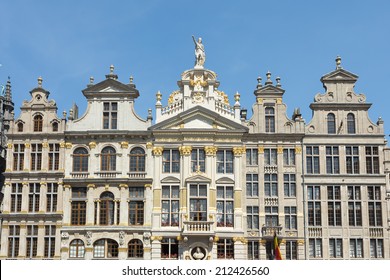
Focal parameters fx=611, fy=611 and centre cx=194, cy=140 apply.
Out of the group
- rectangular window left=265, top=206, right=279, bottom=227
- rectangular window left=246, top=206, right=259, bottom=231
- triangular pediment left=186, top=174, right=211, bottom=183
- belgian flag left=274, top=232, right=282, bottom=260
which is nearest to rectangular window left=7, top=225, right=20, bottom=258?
triangular pediment left=186, top=174, right=211, bottom=183

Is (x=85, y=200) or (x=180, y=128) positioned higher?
(x=180, y=128)

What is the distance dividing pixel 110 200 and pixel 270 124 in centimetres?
1279

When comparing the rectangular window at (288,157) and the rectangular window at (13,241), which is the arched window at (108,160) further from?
the rectangular window at (288,157)

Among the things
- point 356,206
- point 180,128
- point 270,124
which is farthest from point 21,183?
point 356,206

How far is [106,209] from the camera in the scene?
4325cm

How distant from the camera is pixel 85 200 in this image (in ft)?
142

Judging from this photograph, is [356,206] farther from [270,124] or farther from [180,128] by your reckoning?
[180,128]

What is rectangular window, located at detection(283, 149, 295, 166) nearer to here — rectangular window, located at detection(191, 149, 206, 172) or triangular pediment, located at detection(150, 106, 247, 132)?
triangular pediment, located at detection(150, 106, 247, 132)

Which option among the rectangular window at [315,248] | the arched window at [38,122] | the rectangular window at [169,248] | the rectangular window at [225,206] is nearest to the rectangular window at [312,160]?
the rectangular window at [315,248]

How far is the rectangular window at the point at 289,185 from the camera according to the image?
43312 mm
